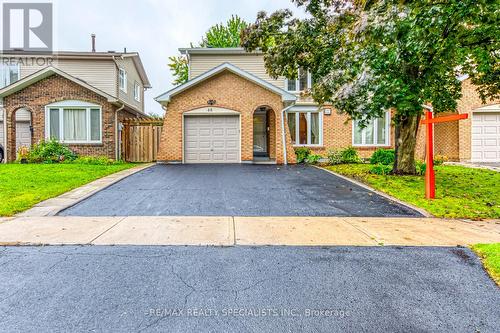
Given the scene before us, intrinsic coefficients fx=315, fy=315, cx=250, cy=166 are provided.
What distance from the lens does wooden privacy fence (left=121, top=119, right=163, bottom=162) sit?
1706cm

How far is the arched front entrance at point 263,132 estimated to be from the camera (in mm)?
17953

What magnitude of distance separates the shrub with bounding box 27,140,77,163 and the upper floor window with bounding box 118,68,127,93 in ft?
21.0

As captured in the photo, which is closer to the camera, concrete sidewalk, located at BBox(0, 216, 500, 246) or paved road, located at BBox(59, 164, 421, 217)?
concrete sidewalk, located at BBox(0, 216, 500, 246)

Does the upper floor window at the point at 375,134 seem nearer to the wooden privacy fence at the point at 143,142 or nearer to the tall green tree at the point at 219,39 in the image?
the wooden privacy fence at the point at 143,142

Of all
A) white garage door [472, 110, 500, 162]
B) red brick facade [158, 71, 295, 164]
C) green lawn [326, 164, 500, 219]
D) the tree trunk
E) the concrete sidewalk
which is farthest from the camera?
white garage door [472, 110, 500, 162]

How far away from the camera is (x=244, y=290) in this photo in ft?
10.8

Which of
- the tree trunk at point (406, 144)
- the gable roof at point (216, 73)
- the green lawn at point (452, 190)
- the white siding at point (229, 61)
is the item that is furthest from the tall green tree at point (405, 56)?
the white siding at point (229, 61)

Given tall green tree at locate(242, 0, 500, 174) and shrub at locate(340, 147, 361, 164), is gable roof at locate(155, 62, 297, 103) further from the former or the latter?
shrub at locate(340, 147, 361, 164)

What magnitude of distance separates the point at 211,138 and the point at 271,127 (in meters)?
3.86

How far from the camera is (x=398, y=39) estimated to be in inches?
330

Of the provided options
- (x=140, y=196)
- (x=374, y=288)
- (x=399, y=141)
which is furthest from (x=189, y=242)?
(x=399, y=141)

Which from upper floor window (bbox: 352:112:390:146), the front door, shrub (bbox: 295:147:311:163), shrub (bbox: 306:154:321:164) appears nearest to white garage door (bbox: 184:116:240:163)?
shrub (bbox: 295:147:311:163)

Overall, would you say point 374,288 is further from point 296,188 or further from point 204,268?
point 296,188

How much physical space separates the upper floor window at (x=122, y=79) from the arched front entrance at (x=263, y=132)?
29.8ft
